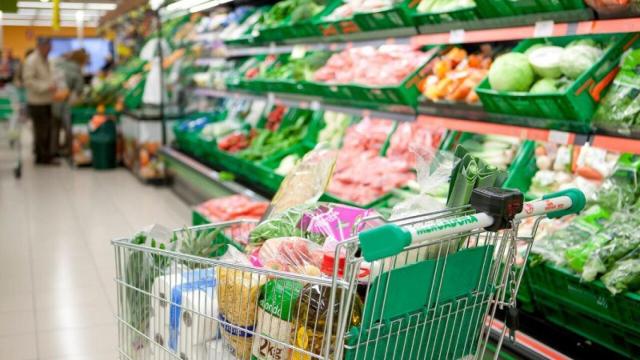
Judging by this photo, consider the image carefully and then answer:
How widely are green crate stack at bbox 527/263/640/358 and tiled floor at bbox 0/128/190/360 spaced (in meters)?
1.96

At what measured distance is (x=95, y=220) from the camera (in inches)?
229

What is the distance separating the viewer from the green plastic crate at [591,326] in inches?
81.8

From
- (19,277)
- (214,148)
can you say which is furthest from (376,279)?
(214,148)

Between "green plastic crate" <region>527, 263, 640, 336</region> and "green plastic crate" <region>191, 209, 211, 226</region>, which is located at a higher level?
"green plastic crate" <region>527, 263, 640, 336</region>

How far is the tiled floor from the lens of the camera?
131 inches

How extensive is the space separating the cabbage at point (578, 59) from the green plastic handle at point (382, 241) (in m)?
1.93

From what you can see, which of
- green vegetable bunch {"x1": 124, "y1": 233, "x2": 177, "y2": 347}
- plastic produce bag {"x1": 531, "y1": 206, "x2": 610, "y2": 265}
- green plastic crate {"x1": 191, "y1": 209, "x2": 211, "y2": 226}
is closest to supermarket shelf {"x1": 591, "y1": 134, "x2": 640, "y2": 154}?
plastic produce bag {"x1": 531, "y1": 206, "x2": 610, "y2": 265}

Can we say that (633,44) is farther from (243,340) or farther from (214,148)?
(214,148)

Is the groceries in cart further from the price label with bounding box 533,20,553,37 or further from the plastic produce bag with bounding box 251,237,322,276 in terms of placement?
the price label with bounding box 533,20,553,37

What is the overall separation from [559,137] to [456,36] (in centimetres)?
95

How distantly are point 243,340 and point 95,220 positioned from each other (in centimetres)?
468

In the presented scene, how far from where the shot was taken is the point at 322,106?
15.7 feet

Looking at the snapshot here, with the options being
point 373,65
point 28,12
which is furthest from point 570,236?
point 28,12

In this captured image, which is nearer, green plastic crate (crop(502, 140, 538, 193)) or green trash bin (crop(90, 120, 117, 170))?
green plastic crate (crop(502, 140, 538, 193))
